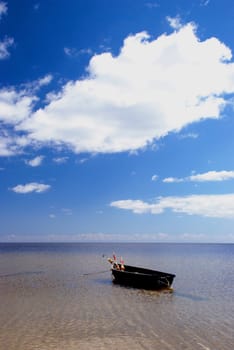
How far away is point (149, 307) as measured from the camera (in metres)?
19.7

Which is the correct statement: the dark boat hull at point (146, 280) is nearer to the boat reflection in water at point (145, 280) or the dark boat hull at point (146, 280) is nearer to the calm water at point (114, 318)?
the boat reflection in water at point (145, 280)

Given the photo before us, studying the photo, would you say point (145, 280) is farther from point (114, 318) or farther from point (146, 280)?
point (114, 318)

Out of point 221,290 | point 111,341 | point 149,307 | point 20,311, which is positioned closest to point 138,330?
point 111,341

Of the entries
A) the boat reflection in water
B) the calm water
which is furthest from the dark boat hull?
the calm water

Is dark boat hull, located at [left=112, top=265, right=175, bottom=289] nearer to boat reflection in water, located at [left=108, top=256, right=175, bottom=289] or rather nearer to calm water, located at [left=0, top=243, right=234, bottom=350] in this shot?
boat reflection in water, located at [left=108, top=256, right=175, bottom=289]

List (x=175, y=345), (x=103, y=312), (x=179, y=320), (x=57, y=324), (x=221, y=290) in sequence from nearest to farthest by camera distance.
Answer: (x=175, y=345)
(x=57, y=324)
(x=179, y=320)
(x=103, y=312)
(x=221, y=290)

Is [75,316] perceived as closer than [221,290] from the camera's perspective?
Yes

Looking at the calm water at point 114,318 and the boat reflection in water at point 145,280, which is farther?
the boat reflection in water at point 145,280

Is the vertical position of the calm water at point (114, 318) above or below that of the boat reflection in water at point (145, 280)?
below

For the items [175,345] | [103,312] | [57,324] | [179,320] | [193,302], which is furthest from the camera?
[193,302]

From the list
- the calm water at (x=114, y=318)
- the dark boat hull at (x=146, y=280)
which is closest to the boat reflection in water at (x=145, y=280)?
the dark boat hull at (x=146, y=280)

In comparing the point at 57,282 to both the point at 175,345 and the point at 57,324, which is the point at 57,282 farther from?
the point at 175,345

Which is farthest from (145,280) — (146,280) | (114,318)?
(114,318)

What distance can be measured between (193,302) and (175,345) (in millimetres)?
9584
